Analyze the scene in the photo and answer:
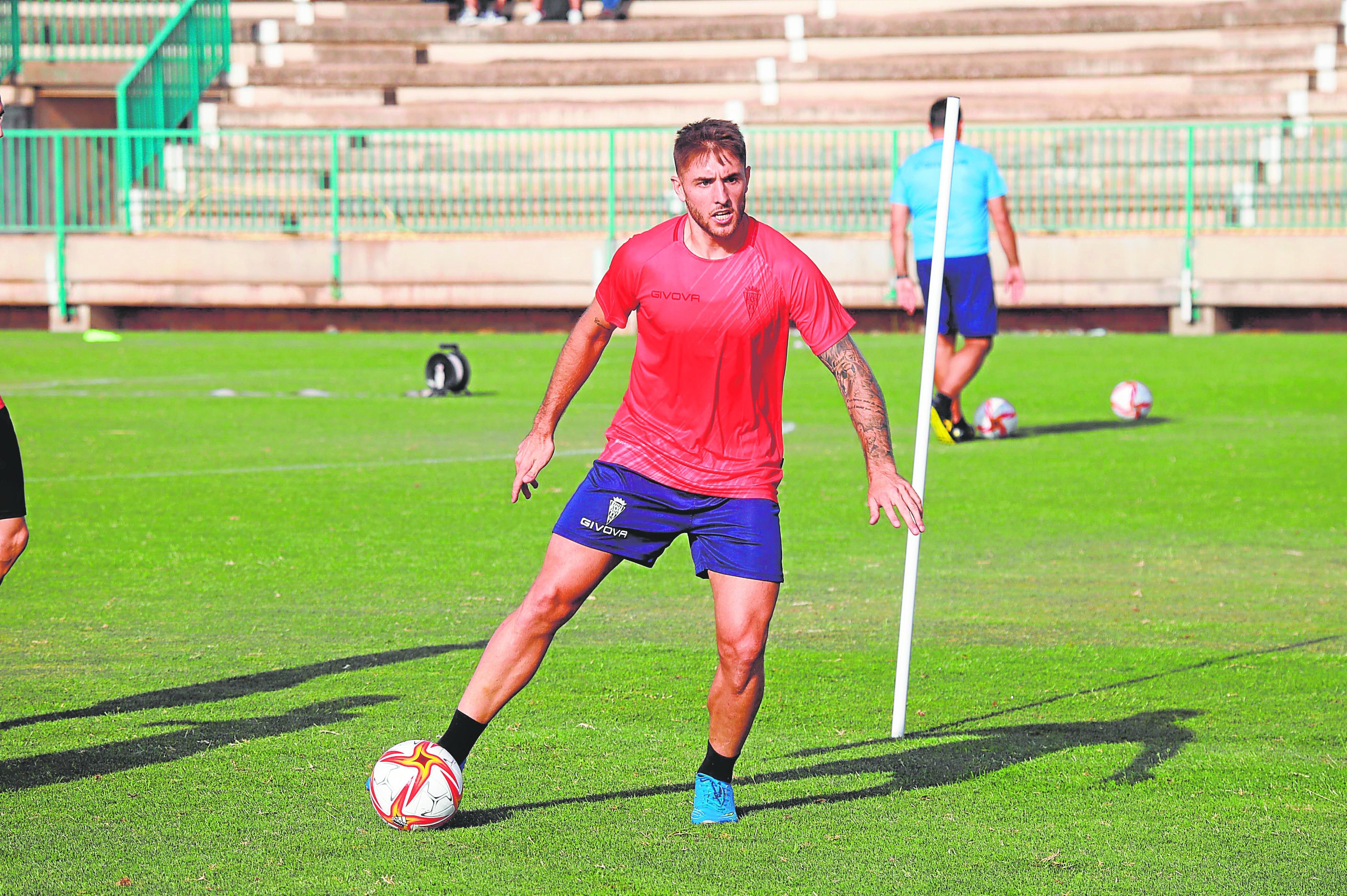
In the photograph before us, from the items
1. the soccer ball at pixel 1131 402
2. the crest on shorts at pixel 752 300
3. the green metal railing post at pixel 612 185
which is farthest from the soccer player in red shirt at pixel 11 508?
the green metal railing post at pixel 612 185

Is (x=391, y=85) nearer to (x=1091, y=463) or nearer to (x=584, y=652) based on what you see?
(x=1091, y=463)

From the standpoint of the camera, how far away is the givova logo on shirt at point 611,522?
4703mm

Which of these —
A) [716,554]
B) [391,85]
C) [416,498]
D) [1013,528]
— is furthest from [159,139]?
[716,554]

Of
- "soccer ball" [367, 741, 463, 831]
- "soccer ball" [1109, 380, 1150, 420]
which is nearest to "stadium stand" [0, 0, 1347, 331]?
"soccer ball" [1109, 380, 1150, 420]

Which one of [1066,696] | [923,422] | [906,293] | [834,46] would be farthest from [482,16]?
[923,422]

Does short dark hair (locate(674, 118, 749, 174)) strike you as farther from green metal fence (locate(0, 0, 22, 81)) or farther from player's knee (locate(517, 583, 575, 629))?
green metal fence (locate(0, 0, 22, 81))

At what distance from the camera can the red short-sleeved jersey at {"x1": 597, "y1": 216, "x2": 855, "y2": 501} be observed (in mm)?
4648

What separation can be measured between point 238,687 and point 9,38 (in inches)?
1045

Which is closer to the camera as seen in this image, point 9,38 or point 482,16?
point 9,38

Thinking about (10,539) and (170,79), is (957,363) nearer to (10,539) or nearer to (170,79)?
(10,539)

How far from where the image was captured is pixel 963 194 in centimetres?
1319

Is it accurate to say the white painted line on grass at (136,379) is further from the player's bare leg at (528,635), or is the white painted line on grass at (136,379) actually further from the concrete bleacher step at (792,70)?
the player's bare leg at (528,635)

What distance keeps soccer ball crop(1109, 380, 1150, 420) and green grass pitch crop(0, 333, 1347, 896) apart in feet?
5.06

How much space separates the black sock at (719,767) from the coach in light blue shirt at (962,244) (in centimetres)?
860
